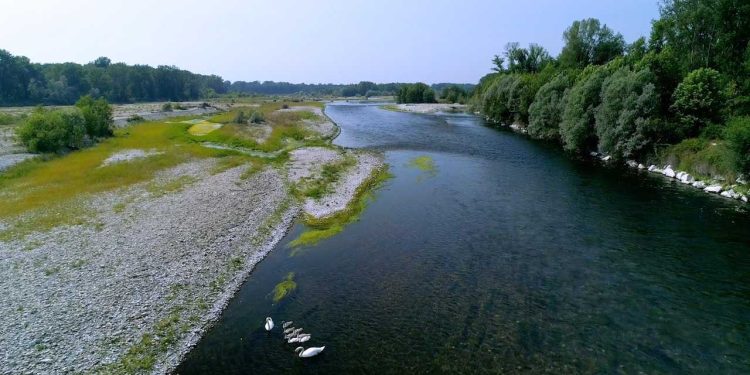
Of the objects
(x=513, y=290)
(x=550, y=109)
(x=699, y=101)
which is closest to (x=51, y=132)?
(x=513, y=290)

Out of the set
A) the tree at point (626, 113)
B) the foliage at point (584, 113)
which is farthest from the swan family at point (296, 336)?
the foliage at point (584, 113)

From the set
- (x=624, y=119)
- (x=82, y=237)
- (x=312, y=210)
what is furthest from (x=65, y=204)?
(x=624, y=119)

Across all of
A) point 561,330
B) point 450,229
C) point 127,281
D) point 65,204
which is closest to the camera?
point 561,330

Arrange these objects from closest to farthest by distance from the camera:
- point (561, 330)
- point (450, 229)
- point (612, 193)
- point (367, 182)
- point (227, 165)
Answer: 1. point (561, 330)
2. point (450, 229)
3. point (612, 193)
4. point (367, 182)
5. point (227, 165)

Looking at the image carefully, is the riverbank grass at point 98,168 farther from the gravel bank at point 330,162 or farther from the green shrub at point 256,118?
the green shrub at point 256,118

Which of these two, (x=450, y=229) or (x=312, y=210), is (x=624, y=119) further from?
(x=312, y=210)

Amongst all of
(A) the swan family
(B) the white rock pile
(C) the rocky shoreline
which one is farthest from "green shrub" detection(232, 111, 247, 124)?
(A) the swan family

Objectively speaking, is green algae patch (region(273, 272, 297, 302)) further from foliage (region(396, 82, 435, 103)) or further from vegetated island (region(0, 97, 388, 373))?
foliage (region(396, 82, 435, 103))
